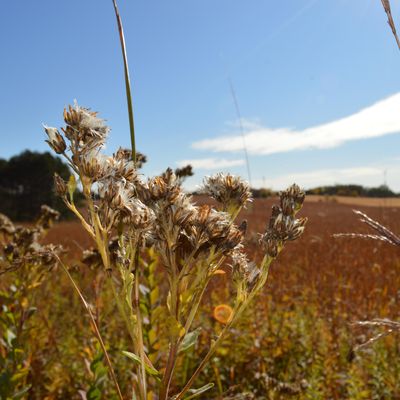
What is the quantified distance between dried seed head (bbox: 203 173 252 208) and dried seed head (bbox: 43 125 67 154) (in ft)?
1.32

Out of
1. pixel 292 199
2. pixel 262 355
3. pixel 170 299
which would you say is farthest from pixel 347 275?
pixel 170 299

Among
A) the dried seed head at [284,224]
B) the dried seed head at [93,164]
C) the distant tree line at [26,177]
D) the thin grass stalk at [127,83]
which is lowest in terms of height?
the dried seed head at [284,224]

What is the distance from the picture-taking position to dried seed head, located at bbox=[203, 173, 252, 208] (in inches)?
41.2

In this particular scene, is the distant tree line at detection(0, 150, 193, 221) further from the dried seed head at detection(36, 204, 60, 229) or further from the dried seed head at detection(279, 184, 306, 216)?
the dried seed head at detection(279, 184, 306, 216)

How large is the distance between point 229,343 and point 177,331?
2541mm

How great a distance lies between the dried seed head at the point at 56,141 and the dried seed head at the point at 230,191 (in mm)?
402

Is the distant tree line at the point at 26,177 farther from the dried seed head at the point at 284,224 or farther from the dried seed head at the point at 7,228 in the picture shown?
the dried seed head at the point at 284,224

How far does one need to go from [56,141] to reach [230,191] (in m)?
0.44

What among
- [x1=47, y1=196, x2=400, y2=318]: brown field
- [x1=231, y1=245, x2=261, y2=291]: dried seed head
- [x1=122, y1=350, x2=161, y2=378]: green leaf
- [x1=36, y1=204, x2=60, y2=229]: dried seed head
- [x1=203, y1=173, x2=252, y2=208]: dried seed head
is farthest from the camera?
[x1=47, y1=196, x2=400, y2=318]: brown field

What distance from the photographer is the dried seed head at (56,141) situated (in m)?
0.85

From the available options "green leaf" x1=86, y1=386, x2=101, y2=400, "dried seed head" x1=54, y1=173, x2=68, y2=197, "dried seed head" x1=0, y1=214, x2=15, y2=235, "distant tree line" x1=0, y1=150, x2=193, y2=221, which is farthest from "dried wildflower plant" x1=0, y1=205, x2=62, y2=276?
"distant tree line" x1=0, y1=150, x2=193, y2=221

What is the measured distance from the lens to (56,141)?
857mm

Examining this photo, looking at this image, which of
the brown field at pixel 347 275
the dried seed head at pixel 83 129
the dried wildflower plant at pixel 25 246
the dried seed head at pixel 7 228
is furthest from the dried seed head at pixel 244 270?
the brown field at pixel 347 275

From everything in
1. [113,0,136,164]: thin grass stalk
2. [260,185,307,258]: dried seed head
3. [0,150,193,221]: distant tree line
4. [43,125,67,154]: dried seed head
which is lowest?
[260,185,307,258]: dried seed head
